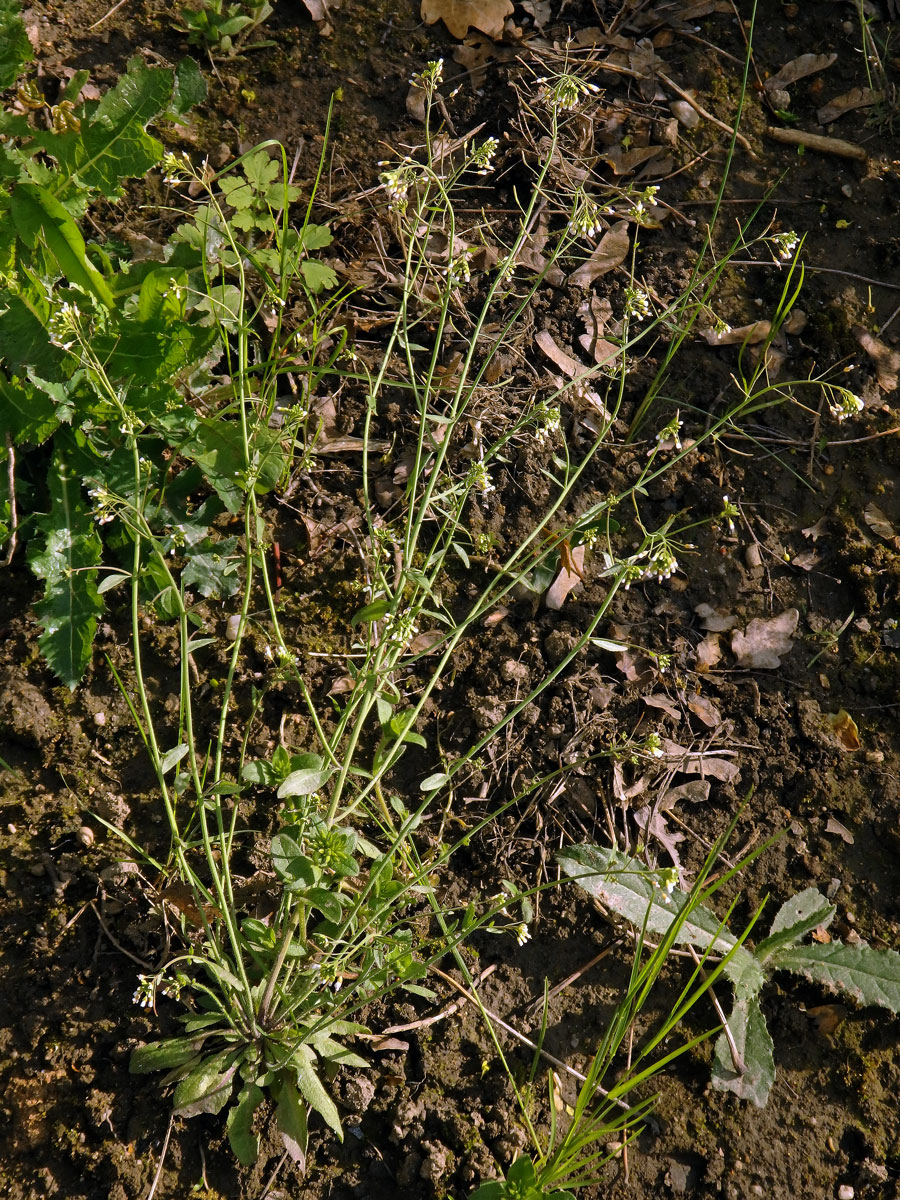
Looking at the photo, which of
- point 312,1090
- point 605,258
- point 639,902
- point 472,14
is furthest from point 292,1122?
point 472,14

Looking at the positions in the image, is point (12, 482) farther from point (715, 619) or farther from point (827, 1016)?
point (827, 1016)

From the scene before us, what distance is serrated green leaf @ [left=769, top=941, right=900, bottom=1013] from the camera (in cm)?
249

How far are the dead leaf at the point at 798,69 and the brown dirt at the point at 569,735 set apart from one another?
0.05 metres

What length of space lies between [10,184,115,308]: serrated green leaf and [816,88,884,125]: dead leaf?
118 inches

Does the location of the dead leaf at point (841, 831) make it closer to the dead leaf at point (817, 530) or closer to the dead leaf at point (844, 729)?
the dead leaf at point (844, 729)

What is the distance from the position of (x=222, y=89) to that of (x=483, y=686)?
2.44 meters

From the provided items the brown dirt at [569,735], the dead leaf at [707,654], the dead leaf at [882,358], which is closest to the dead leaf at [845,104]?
the brown dirt at [569,735]

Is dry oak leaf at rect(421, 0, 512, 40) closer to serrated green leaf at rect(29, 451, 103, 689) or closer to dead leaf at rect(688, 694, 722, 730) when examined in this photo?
serrated green leaf at rect(29, 451, 103, 689)

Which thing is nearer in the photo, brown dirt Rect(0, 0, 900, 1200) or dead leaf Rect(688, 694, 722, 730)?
brown dirt Rect(0, 0, 900, 1200)

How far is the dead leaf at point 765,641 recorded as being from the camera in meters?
2.96

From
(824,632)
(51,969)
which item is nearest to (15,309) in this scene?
(51,969)

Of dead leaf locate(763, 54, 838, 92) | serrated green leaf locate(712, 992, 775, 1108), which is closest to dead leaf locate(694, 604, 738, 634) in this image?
serrated green leaf locate(712, 992, 775, 1108)

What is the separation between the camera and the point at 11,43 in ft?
8.99

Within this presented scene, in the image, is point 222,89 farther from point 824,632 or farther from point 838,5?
point 824,632
